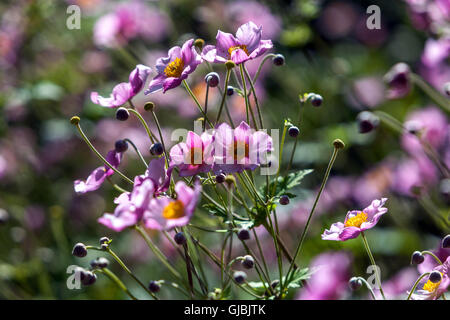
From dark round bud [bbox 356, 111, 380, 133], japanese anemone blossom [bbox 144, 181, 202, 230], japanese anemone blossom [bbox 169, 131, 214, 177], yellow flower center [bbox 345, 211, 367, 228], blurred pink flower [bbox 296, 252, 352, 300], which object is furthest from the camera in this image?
blurred pink flower [bbox 296, 252, 352, 300]

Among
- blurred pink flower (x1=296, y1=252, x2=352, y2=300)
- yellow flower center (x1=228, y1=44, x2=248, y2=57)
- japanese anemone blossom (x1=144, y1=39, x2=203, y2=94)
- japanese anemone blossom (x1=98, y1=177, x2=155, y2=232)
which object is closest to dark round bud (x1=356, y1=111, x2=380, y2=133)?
blurred pink flower (x1=296, y1=252, x2=352, y2=300)

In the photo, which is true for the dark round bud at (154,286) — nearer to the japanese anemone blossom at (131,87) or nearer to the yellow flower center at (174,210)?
the yellow flower center at (174,210)

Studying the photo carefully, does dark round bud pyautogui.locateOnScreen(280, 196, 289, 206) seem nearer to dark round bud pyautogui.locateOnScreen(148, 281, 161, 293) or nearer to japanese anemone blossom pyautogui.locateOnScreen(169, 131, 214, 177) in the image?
japanese anemone blossom pyautogui.locateOnScreen(169, 131, 214, 177)

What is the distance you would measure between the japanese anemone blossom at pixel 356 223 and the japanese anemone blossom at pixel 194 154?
32cm

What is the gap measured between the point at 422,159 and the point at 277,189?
1.42m

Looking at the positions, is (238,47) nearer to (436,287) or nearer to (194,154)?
(194,154)

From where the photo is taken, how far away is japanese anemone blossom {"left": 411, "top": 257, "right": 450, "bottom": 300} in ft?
4.04

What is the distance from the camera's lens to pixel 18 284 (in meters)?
2.68

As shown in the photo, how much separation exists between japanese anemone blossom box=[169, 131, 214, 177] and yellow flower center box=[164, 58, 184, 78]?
222 mm

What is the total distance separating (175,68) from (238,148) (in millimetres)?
282

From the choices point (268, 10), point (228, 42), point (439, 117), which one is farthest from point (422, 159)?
point (228, 42)

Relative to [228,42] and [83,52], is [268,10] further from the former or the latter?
[228,42]

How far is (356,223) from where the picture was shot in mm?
1332

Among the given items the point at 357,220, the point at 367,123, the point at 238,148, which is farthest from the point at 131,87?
the point at 367,123
